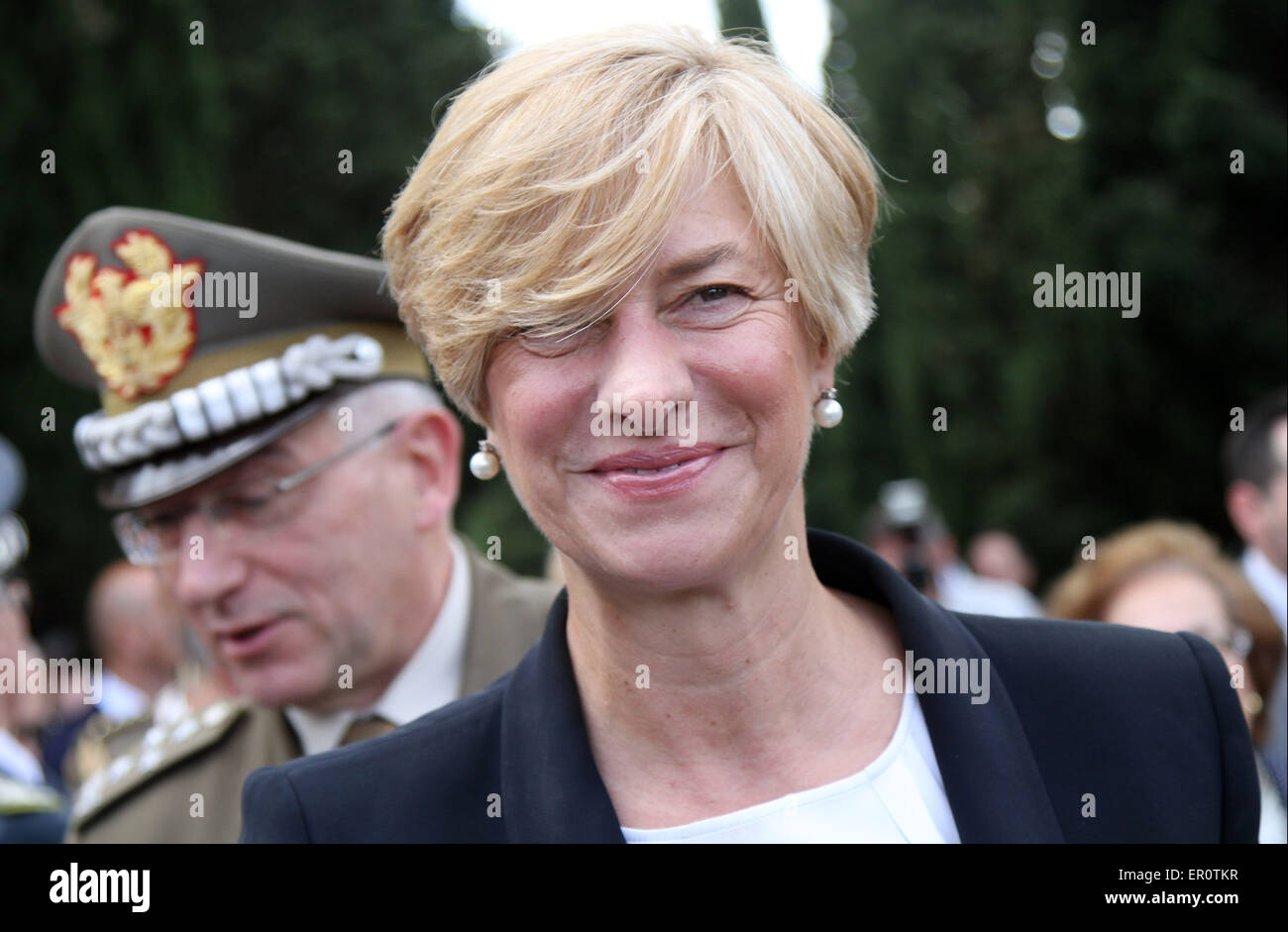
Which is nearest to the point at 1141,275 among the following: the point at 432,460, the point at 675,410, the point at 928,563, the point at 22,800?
the point at 928,563

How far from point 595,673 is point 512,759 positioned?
16 centimetres

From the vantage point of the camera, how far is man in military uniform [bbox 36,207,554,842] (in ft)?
8.54

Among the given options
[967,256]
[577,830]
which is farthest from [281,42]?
[577,830]

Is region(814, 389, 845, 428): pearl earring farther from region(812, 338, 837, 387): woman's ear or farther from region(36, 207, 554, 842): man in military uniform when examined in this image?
region(36, 207, 554, 842): man in military uniform

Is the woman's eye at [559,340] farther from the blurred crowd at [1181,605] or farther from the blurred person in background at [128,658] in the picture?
the blurred person in background at [128,658]

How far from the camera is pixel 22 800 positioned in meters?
2.94

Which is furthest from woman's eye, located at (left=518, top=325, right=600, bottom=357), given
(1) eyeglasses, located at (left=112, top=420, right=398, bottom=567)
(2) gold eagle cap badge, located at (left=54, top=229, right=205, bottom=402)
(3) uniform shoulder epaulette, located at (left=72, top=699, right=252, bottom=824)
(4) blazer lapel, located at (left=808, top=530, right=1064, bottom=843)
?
(3) uniform shoulder epaulette, located at (left=72, top=699, right=252, bottom=824)

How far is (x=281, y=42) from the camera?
A: 21.8m

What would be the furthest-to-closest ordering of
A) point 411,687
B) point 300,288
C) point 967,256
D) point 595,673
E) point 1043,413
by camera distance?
point 967,256, point 1043,413, point 300,288, point 411,687, point 595,673

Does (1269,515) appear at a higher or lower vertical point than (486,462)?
lower

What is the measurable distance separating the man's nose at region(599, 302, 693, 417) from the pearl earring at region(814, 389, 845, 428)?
11.9 inches

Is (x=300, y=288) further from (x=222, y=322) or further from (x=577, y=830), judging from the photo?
(x=577, y=830)

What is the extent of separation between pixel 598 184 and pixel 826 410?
1.60 ft

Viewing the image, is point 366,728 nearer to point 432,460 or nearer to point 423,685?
point 423,685
